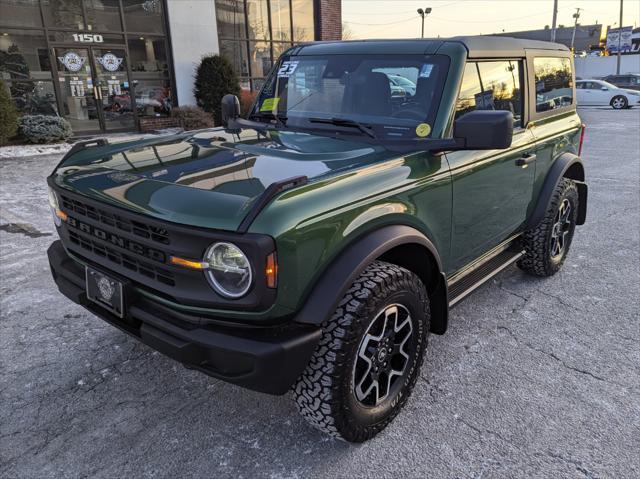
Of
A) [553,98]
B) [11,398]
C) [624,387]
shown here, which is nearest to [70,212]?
[11,398]

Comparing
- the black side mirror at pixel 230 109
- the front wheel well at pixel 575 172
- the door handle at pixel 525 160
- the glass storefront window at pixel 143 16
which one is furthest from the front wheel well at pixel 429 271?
the glass storefront window at pixel 143 16

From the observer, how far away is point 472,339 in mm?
3412

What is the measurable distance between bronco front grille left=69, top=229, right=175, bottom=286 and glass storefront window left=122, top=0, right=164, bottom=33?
13431mm

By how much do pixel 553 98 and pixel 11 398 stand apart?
170 inches

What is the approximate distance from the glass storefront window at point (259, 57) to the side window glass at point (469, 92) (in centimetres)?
1520

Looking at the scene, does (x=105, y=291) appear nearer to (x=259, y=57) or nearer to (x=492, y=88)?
(x=492, y=88)

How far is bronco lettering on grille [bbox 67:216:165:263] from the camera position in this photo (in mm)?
2175

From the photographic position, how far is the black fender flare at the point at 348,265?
2068 millimetres

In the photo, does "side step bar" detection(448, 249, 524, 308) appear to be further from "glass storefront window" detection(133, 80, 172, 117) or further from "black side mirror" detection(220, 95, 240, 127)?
"glass storefront window" detection(133, 80, 172, 117)

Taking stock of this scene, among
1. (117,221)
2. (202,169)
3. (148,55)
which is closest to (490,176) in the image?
(202,169)

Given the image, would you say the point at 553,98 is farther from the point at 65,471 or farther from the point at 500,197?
the point at 65,471

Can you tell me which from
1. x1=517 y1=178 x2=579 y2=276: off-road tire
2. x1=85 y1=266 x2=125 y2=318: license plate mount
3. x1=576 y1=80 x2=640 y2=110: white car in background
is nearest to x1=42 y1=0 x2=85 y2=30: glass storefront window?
x1=85 y1=266 x2=125 y2=318: license plate mount

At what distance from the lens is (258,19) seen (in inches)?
663

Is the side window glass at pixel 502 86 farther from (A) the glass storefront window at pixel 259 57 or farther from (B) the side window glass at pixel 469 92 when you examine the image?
(A) the glass storefront window at pixel 259 57
